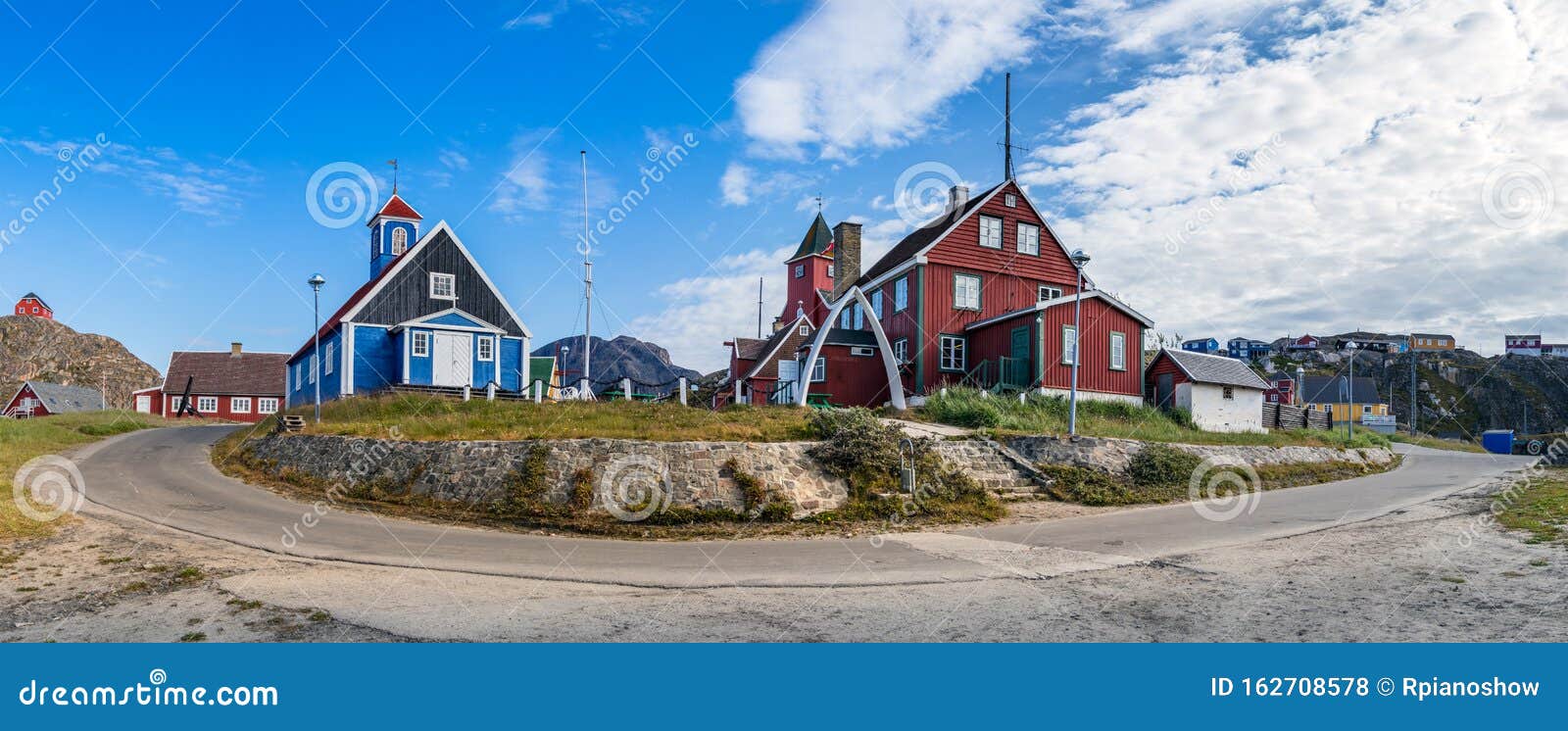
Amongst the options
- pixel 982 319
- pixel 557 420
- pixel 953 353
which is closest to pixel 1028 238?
pixel 982 319

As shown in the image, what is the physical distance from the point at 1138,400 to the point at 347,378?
101 feet

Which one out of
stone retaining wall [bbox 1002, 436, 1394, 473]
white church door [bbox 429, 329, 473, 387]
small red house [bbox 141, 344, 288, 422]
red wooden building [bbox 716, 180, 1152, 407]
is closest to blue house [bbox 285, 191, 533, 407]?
white church door [bbox 429, 329, 473, 387]

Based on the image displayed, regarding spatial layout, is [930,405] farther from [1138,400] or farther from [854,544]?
[854,544]

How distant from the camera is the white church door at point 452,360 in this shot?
30.6 metres

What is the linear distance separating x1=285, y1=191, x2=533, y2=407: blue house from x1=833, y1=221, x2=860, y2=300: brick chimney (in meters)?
16.4

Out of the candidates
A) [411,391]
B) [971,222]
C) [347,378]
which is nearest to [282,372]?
[347,378]

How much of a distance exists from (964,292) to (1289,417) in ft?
56.4

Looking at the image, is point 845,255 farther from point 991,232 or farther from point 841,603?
point 841,603

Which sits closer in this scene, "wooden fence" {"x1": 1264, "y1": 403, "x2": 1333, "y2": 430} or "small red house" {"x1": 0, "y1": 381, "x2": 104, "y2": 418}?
"wooden fence" {"x1": 1264, "y1": 403, "x2": 1333, "y2": 430}

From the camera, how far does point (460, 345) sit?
31.3 meters

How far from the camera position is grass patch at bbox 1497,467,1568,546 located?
1164 centimetres

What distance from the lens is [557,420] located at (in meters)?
20.0

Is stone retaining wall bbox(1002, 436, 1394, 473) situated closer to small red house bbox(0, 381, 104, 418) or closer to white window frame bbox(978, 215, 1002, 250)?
white window frame bbox(978, 215, 1002, 250)

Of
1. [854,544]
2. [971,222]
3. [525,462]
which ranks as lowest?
[854,544]
